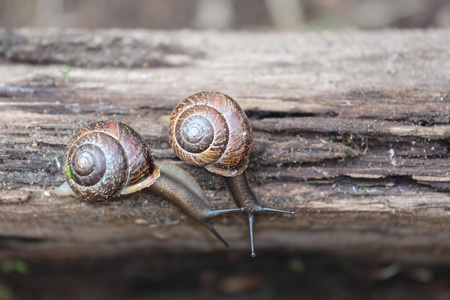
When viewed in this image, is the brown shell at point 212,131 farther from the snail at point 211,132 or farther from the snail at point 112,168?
the snail at point 112,168

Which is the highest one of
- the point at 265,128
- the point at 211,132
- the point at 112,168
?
the point at 265,128

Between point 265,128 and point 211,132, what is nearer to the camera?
point 211,132

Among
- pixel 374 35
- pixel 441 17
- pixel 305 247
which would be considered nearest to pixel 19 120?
pixel 305 247

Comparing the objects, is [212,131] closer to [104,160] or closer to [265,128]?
[265,128]

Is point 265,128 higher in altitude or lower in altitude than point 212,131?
higher

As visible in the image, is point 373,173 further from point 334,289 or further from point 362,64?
point 334,289

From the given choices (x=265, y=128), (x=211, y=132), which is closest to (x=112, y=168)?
(x=211, y=132)
